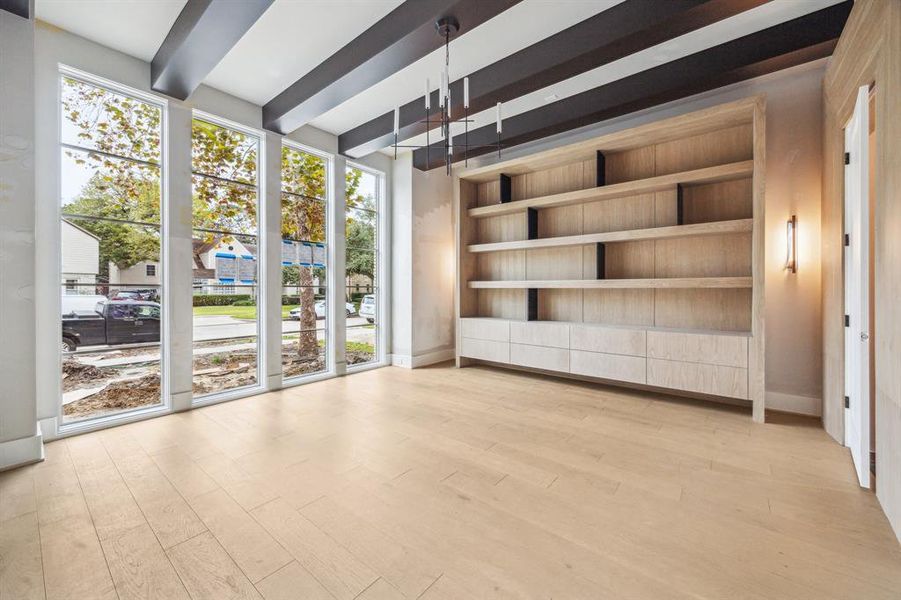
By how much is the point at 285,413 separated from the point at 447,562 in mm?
2743

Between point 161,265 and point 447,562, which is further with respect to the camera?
point 161,265

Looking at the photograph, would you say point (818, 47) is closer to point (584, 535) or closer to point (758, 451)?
point (758, 451)

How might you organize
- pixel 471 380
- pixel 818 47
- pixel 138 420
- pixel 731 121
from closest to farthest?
pixel 818 47
pixel 138 420
pixel 731 121
pixel 471 380

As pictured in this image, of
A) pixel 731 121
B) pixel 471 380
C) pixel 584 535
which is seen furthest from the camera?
pixel 471 380

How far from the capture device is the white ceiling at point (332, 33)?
300 centimetres

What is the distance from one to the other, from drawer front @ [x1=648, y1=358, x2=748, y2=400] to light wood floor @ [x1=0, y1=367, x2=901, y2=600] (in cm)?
32

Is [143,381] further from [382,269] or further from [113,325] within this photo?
[382,269]

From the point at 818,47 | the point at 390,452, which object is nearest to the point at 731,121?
the point at 818,47

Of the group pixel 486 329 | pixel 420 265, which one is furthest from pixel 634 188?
pixel 420 265

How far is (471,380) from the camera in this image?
17.5ft

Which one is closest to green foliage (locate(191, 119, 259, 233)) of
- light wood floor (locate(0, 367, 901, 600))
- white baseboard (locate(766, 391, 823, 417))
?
light wood floor (locate(0, 367, 901, 600))

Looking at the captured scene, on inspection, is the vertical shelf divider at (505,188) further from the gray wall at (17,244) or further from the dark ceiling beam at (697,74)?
the gray wall at (17,244)

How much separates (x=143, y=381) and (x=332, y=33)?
385cm

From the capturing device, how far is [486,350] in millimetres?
5855
